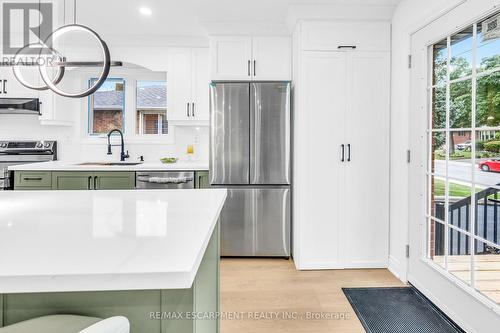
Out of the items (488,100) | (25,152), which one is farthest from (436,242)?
(25,152)

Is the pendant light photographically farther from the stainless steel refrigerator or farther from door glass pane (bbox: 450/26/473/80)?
door glass pane (bbox: 450/26/473/80)

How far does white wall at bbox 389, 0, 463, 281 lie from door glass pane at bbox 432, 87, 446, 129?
33 cm

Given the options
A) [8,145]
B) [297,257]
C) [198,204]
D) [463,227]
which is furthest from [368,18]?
[8,145]

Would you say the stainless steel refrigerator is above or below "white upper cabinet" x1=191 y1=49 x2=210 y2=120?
below

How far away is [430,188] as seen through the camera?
96.1 inches

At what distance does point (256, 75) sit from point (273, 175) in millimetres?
1101

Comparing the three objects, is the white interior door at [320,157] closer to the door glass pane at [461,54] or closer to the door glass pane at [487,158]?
the door glass pane at [461,54]

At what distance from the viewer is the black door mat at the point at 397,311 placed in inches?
81.4

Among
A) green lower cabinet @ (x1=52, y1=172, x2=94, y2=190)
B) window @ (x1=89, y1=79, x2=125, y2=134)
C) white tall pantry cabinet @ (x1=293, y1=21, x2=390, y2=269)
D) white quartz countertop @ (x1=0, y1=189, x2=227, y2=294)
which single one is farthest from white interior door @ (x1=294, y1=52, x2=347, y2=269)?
window @ (x1=89, y1=79, x2=125, y2=134)

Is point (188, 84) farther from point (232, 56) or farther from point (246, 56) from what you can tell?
point (246, 56)

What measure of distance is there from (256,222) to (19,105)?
Answer: 10.1ft

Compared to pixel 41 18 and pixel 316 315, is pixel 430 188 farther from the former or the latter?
pixel 41 18

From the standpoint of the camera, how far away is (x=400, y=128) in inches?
112

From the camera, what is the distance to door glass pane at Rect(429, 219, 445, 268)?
7.47 feet
